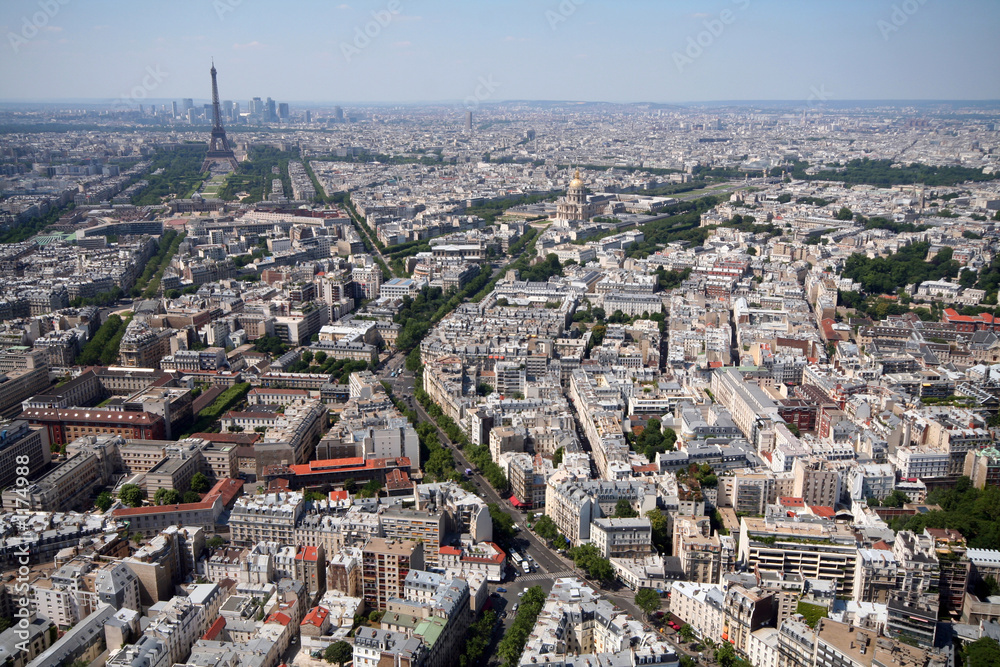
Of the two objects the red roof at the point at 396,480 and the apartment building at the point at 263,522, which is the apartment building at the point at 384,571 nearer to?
the apartment building at the point at 263,522

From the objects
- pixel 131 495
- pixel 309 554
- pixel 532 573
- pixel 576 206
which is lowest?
pixel 532 573

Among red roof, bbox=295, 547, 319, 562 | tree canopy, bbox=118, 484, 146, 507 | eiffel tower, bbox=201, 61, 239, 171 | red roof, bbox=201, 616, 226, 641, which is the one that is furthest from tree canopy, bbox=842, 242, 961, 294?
eiffel tower, bbox=201, 61, 239, 171

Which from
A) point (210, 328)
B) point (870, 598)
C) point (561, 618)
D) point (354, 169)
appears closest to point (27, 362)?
point (210, 328)

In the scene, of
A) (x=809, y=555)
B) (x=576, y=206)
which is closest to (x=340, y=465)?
(x=809, y=555)

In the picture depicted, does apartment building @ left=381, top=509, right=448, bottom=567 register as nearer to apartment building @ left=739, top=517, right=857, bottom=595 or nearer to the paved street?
the paved street

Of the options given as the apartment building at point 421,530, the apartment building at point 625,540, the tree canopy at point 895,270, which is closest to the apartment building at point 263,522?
the apartment building at point 421,530

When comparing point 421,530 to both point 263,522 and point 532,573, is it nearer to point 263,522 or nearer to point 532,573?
point 532,573
